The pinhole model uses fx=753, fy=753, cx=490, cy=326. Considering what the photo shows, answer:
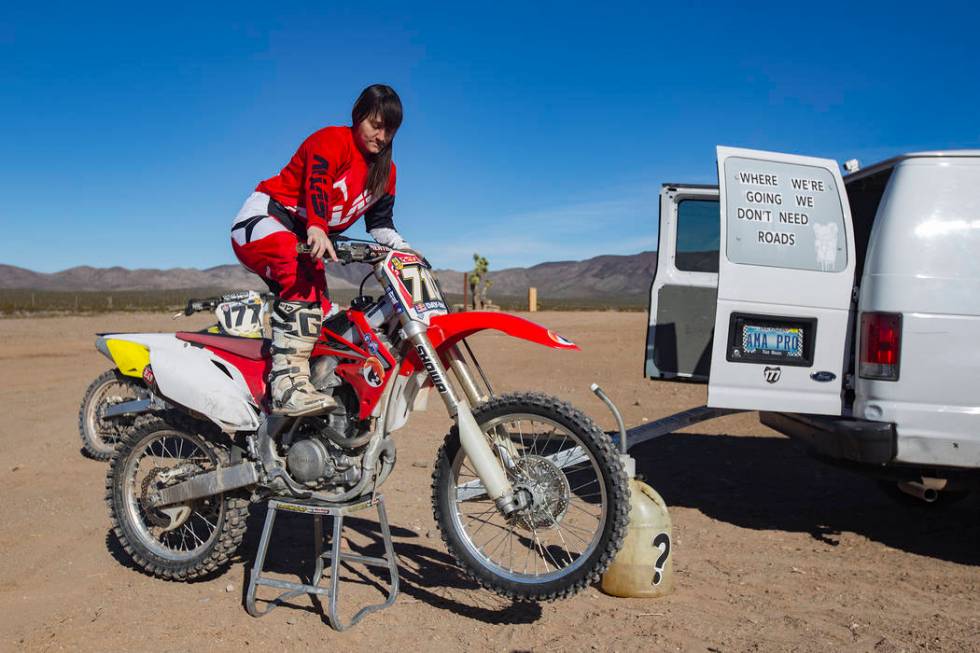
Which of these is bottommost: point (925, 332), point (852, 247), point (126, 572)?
point (126, 572)

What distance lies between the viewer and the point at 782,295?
16.4ft

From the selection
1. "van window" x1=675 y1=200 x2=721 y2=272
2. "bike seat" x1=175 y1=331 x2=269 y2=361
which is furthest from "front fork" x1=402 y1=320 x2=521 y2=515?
"van window" x1=675 y1=200 x2=721 y2=272

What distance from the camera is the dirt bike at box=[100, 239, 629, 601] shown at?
3371mm

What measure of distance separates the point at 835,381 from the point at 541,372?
8.57 m

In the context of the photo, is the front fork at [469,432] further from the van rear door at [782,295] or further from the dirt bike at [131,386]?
the van rear door at [782,295]

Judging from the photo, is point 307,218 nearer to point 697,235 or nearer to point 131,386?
point 131,386

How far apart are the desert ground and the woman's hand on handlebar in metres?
1.83

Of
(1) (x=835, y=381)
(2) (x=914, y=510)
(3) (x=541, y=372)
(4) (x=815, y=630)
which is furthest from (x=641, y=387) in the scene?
(4) (x=815, y=630)

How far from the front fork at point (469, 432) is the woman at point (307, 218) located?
53cm

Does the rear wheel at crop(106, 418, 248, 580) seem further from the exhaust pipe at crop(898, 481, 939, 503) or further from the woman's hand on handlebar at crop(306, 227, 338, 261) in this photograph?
the exhaust pipe at crop(898, 481, 939, 503)

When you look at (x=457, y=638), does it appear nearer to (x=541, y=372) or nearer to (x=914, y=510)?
(x=914, y=510)

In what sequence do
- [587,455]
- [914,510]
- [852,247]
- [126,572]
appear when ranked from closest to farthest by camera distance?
[587,455], [126,572], [852,247], [914,510]

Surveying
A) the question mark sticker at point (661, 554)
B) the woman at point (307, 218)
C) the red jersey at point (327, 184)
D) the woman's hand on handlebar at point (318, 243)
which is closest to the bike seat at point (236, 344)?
the woman at point (307, 218)

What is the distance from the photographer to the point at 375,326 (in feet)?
12.3
